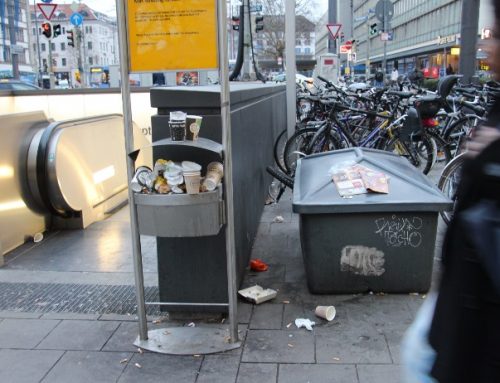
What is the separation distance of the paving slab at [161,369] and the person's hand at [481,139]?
2.16 metres

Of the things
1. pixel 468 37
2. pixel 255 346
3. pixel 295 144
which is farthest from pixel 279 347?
pixel 468 37

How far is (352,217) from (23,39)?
85301mm

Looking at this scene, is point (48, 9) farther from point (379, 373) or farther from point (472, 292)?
point (472, 292)

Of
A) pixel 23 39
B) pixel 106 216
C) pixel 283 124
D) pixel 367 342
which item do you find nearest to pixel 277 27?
pixel 23 39

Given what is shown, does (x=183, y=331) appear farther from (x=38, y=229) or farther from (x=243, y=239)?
(x=38, y=229)

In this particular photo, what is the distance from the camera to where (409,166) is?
4.77 meters

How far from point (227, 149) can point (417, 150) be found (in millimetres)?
5340

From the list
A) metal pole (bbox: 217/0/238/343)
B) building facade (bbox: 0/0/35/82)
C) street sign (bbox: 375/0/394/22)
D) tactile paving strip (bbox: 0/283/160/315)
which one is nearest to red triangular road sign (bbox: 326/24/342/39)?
street sign (bbox: 375/0/394/22)

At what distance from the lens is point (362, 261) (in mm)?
3973

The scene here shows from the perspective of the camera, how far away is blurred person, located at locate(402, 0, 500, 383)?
126cm

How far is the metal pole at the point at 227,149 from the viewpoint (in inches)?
123

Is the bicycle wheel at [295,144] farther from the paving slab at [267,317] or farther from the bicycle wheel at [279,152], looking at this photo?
the paving slab at [267,317]

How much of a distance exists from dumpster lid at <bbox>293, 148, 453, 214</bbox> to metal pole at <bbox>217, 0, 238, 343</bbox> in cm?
72

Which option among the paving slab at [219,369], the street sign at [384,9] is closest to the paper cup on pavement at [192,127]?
the paving slab at [219,369]
